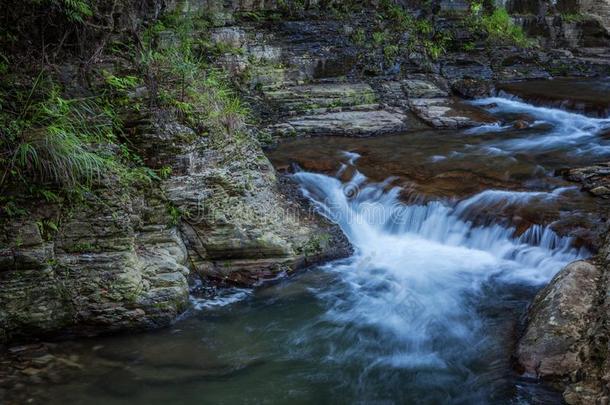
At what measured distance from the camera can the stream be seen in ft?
12.9

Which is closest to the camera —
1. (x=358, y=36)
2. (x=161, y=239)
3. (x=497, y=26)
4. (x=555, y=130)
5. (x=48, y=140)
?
(x=48, y=140)

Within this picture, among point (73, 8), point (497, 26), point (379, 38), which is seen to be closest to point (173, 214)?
point (73, 8)

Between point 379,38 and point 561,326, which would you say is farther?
point 379,38

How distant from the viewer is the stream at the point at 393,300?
393 cm

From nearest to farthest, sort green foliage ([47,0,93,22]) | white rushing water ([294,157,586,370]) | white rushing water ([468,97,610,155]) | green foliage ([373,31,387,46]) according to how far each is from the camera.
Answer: white rushing water ([294,157,586,370]) → green foliage ([47,0,93,22]) → white rushing water ([468,97,610,155]) → green foliage ([373,31,387,46])

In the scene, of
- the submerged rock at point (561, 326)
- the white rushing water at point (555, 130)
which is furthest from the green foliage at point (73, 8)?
the white rushing water at point (555, 130)

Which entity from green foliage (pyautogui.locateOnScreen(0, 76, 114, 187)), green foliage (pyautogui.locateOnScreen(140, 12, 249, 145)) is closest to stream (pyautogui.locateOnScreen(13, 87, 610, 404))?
green foliage (pyautogui.locateOnScreen(140, 12, 249, 145))

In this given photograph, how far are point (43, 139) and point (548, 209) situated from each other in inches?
212

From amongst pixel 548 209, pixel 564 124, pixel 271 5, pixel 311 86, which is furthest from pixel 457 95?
pixel 548 209

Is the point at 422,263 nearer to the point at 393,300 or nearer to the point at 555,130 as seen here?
the point at 393,300

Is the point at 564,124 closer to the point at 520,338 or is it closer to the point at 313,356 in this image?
the point at 520,338

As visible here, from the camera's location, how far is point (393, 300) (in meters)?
5.26

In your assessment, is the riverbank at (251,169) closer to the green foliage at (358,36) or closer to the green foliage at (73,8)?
the green foliage at (358,36)

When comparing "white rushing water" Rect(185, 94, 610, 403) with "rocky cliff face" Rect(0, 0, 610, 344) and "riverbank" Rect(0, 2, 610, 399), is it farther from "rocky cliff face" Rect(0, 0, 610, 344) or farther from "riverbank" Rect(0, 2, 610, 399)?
"rocky cliff face" Rect(0, 0, 610, 344)
